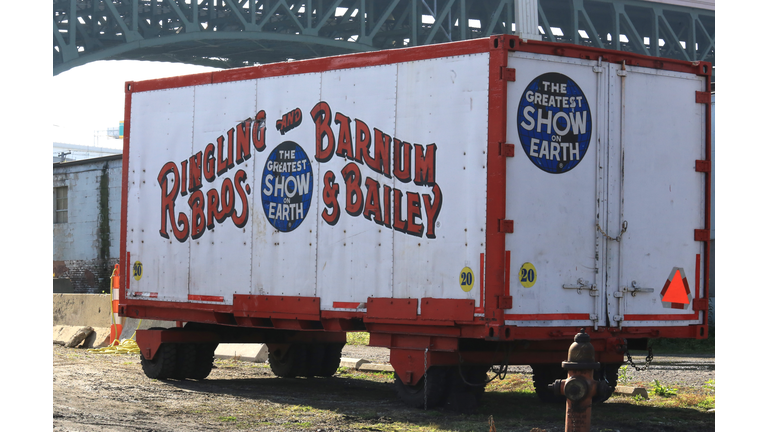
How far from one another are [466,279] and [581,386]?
9.95ft

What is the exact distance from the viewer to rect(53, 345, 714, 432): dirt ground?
885 cm

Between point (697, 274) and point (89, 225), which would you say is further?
point (89, 225)

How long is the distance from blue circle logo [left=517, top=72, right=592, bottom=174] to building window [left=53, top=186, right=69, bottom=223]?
2517 cm

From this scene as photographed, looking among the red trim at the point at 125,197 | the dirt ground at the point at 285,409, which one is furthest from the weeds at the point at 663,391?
the red trim at the point at 125,197

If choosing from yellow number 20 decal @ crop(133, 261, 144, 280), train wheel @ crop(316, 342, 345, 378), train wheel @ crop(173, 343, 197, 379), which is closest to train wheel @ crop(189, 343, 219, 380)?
train wheel @ crop(173, 343, 197, 379)

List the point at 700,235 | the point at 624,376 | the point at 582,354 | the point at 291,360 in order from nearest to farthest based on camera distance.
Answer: the point at 582,354 → the point at 700,235 → the point at 624,376 → the point at 291,360

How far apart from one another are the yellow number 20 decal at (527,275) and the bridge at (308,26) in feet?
127

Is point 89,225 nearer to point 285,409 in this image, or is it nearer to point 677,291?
point 285,409

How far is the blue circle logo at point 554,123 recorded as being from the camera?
29.8 ft

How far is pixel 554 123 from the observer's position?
9211 mm

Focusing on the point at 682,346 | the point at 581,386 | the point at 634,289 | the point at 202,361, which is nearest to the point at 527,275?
the point at 634,289

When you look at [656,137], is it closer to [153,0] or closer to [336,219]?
[336,219]

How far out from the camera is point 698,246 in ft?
32.9

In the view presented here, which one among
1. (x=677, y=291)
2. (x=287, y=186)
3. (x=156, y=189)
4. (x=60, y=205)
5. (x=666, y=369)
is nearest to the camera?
(x=677, y=291)
